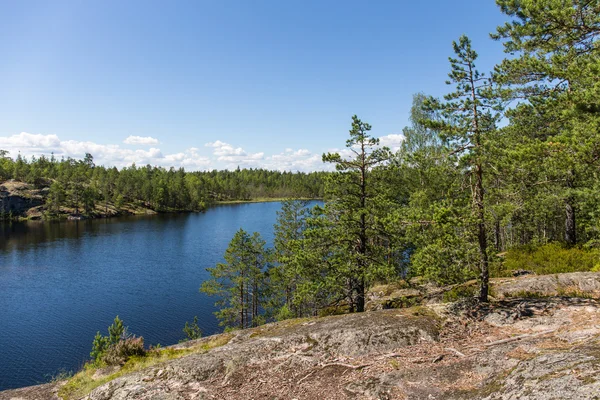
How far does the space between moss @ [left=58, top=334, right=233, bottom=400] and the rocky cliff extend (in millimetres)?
220

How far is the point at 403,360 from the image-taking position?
9.20 metres

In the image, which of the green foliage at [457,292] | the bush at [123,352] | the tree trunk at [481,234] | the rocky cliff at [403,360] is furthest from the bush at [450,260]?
the bush at [123,352]

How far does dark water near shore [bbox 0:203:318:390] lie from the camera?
29188 mm

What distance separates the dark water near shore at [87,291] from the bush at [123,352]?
1645cm

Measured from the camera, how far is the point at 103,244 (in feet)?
228

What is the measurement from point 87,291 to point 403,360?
43752mm

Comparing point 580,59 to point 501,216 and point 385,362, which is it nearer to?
point 501,216

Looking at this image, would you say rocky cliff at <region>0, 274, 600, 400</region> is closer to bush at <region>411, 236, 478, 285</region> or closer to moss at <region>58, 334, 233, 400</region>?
moss at <region>58, 334, 233, 400</region>

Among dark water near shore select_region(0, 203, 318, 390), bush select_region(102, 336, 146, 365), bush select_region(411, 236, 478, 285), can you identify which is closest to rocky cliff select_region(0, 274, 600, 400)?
bush select_region(102, 336, 146, 365)

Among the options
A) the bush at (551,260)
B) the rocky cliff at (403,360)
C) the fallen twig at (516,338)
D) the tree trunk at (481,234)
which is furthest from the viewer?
the bush at (551,260)

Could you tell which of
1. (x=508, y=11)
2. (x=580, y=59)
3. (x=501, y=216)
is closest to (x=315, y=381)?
(x=501, y=216)

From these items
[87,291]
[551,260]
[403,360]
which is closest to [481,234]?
[403,360]

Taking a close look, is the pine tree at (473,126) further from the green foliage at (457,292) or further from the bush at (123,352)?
the bush at (123,352)

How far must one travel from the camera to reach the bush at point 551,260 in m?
18.7
